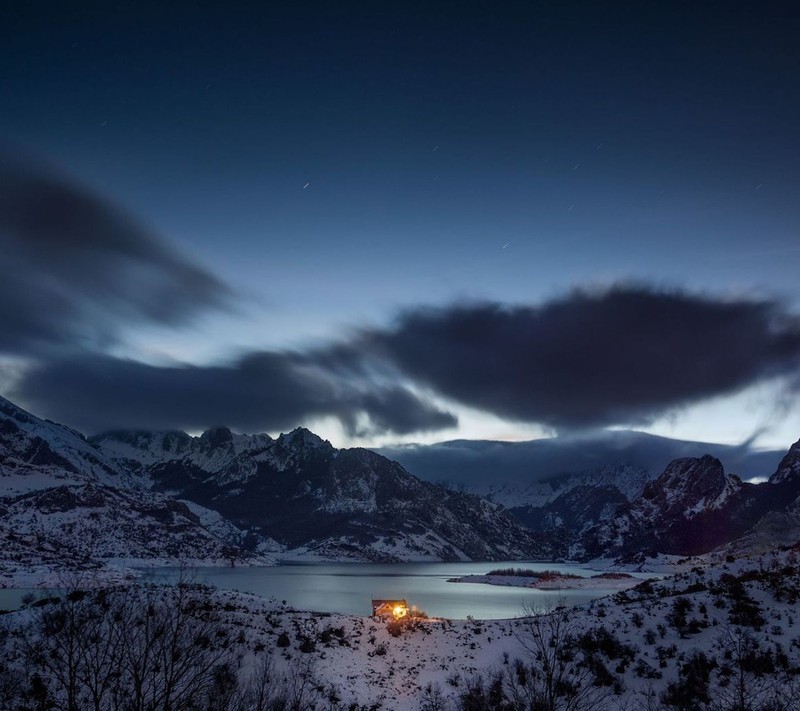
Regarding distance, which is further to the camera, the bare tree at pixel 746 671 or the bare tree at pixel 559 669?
the bare tree at pixel 559 669

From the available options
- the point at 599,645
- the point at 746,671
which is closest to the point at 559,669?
the point at 599,645

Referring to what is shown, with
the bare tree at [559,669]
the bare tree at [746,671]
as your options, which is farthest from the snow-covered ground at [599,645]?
the bare tree at [559,669]

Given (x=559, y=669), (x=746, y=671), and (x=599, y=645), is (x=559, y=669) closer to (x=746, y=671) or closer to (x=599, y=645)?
(x=599, y=645)

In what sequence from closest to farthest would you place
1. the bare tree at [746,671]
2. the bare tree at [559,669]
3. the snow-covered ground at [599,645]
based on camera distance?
the bare tree at [746,671], the bare tree at [559,669], the snow-covered ground at [599,645]

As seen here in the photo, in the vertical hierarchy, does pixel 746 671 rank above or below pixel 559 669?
above

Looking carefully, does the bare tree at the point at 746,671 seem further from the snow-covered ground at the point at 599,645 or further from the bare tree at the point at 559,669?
the bare tree at the point at 559,669

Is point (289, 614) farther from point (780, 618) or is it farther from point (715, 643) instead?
point (780, 618)

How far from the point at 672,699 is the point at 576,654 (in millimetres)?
11042

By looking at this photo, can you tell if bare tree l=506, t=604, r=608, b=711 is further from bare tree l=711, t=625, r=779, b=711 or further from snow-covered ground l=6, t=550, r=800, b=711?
bare tree l=711, t=625, r=779, b=711

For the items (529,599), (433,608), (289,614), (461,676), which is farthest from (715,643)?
(529,599)

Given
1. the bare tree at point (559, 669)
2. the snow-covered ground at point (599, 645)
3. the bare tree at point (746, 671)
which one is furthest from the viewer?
the snow-covered ground at point (599, 645)

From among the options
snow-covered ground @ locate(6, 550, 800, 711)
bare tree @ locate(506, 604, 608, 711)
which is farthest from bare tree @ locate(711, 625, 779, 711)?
bare tree @ locate(506, 604, 608, 711)

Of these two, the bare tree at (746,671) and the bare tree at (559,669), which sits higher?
the bare tree at (746,671)

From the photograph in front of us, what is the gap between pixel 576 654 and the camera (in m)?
46.9
